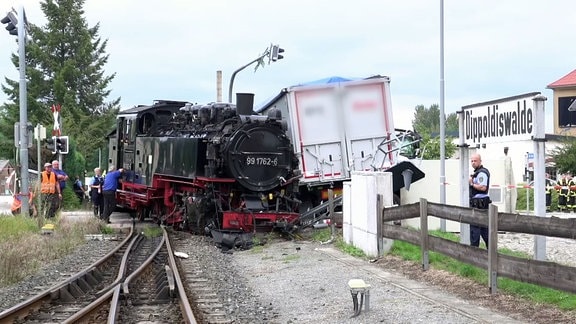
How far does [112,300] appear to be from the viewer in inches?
359

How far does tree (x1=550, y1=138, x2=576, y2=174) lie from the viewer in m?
40.6

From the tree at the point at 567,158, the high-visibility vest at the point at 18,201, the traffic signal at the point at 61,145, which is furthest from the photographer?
the tree at the point at 567,158

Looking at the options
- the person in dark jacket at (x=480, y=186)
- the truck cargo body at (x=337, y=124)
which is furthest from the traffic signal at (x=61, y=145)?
the person in dark jacket at (x=480, y=186)

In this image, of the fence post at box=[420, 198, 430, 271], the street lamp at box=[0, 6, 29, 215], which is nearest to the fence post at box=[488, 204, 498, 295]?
the fence post at box=[420, 198, 430, 271]

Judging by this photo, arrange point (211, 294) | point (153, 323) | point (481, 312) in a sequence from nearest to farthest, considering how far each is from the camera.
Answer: point (481, 312), point (153, 323), point (211, 294)

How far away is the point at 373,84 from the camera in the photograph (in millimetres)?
17781

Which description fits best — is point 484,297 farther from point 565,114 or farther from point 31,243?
point 565,114

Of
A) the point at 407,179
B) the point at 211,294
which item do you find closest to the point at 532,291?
the point at 211,294

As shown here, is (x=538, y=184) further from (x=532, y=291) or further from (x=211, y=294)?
(x=211, y=294)

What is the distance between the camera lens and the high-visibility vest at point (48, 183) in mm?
19581

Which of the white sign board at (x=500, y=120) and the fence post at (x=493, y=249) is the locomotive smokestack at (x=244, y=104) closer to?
the white sign board at (x=500, y=120)

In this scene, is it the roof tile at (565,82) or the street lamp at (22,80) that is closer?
the street lamp at (22,80)

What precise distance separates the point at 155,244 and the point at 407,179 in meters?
5.92

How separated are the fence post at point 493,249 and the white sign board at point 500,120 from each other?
47.0 inches
